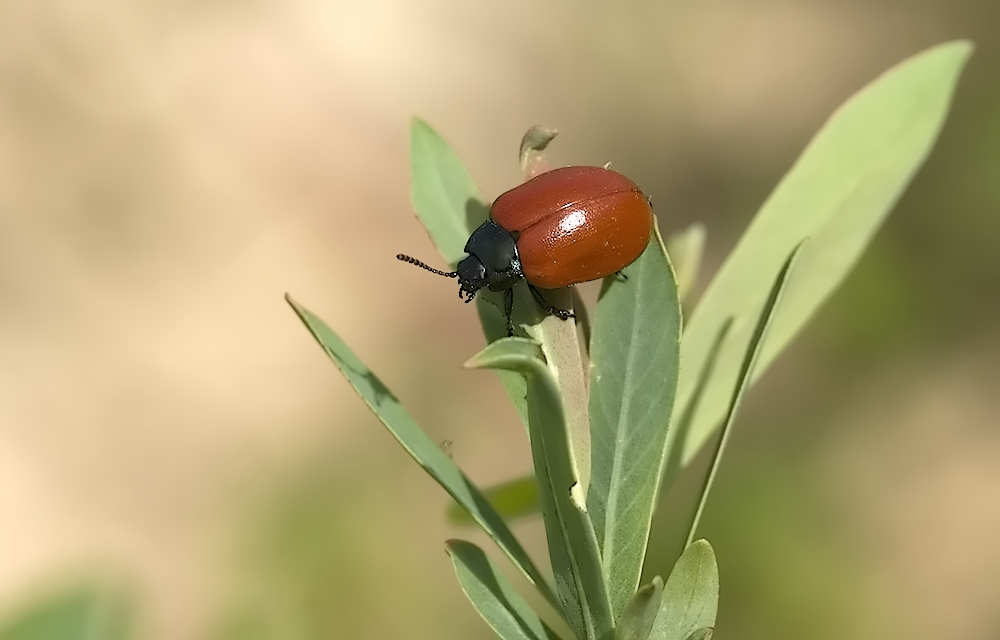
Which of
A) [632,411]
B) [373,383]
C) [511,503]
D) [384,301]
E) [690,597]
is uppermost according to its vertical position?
[373,383]

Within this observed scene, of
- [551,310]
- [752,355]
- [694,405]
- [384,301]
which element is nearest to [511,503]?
[694,405]

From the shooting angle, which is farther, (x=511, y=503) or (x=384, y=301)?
(x=384, y=301)

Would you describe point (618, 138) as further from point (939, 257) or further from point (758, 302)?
point (758, 302)

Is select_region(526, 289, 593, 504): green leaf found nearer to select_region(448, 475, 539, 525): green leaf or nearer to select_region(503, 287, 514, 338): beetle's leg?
select_region(503, 287, 514, 338): beetle's leg

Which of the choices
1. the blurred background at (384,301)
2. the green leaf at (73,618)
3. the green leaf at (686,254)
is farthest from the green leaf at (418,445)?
the blurred background at (384,301)

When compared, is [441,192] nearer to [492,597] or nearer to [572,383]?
[572,383]

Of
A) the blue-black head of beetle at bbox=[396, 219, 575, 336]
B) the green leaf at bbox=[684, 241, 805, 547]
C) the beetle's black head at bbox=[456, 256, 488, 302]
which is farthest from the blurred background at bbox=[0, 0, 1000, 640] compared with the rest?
the green leaf at bbox=[684, 241, 805, 547]

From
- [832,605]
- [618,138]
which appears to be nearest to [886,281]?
[832,605]
